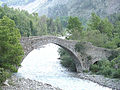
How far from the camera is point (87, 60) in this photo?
41.6 metres

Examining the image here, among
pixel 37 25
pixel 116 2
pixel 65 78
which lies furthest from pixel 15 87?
pixel 116 2

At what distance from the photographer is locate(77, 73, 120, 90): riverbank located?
105ft

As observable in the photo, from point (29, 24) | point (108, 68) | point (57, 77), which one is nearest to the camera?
point (57, 77)

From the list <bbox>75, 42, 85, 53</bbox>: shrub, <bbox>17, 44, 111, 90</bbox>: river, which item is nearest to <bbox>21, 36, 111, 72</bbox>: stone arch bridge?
<bbox>75, 42, 85, 53</bbox>: shrub

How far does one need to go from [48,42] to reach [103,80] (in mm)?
9297

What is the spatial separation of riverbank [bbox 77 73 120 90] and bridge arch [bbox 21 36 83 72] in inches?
124

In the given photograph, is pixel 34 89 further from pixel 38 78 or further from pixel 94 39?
pixel 94 39

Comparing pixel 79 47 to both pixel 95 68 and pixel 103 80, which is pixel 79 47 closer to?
pixel 95 68

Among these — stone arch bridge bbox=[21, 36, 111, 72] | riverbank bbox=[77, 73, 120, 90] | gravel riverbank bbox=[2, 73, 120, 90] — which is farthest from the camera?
stone arch bridge bbox=[21, 36, 111, 72]

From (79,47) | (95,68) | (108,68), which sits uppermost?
(79,47)

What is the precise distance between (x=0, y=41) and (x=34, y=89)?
234 inches

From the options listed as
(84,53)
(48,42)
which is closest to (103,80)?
(84,53)

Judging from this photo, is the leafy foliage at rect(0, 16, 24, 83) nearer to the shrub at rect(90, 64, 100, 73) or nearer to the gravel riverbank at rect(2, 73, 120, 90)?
the gravel riverbank at rect(2, 73, 120, 90)

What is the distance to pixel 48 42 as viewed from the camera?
1389 inches
